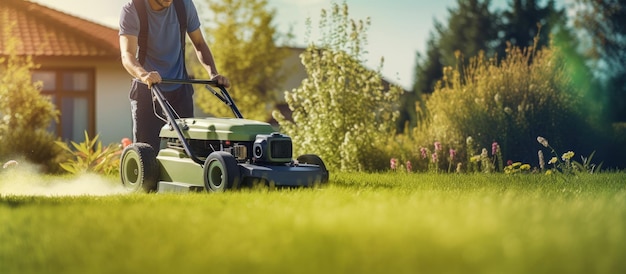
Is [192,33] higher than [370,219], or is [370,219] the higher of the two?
[192,33]

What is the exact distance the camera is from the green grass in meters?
3.93

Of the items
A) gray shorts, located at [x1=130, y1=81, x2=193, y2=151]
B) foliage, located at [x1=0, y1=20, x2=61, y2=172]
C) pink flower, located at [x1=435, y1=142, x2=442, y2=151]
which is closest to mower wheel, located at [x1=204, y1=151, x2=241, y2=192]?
gray shorts, located at [x1=130, y1=81, x2=193, y2=151]

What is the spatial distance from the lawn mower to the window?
491 inches

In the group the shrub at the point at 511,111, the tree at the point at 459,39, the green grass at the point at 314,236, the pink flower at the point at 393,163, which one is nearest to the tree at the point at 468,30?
the tree at the point at 459,39

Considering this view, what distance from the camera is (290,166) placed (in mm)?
7871

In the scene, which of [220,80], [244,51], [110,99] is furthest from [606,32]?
[220,80]

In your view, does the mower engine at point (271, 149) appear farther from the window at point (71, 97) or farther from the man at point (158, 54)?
the window at point (71, 97)

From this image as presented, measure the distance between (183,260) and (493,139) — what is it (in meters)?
9.25

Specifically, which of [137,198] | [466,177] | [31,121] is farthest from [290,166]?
[31,121]

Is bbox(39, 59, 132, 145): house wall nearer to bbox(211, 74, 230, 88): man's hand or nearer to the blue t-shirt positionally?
the blue t-shirt

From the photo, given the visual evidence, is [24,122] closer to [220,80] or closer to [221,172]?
[220,80]

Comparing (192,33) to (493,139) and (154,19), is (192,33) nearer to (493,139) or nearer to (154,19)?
(154,19)

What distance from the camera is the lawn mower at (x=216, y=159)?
7.56m

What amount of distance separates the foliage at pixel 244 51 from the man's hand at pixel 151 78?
20672mm
